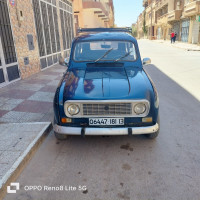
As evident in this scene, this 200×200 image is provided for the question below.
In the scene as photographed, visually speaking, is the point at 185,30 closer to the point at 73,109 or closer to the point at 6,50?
the point at 6,50

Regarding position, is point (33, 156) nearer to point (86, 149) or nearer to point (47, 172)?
point (47, 172)

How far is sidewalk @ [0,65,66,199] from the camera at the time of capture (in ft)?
9.37

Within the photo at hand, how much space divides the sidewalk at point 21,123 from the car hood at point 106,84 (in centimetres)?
112

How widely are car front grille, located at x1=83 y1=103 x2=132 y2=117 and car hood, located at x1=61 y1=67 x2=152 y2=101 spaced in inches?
4.7

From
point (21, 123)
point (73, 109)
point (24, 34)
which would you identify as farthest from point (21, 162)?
point (24, 34)

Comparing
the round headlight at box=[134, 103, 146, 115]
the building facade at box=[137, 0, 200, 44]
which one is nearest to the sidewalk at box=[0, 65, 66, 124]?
the round headlight at box=[134, 103, 146, 115]

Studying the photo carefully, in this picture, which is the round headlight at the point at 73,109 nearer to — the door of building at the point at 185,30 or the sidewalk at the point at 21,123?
the sidewalk at the point at 21,123

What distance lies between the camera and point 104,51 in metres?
4.30

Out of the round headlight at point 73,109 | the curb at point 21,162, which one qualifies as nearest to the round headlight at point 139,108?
the round headlight at point 73,109

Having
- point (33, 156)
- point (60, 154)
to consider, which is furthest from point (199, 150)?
point (33, 156)

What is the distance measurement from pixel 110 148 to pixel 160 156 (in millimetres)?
845

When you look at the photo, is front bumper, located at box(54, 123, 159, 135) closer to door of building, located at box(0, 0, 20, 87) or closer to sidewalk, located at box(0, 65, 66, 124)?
sidewalk, located at box(0, 65, 66, 124)

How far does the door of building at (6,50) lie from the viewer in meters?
6.88

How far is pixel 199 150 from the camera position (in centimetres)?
327
